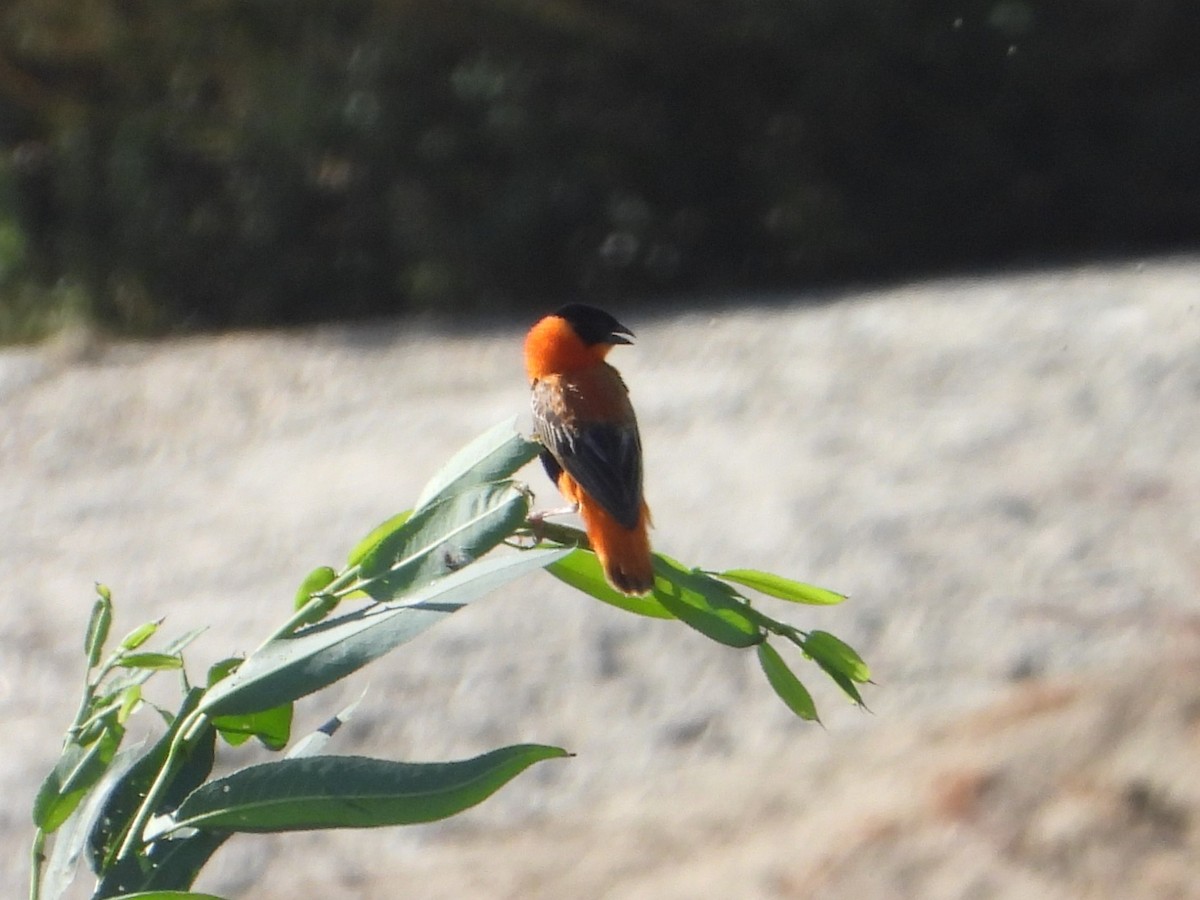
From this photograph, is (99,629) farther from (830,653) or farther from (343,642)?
(830,653)

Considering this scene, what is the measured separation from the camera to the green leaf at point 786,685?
1.30m

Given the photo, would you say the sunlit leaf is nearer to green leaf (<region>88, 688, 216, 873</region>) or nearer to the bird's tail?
green leaf (<region>88, 688, 216, 873</region>)

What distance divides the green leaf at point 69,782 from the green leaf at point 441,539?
205 millimetres

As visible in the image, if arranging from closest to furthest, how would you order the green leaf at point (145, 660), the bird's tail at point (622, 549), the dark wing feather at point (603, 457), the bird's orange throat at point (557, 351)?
the green leaf at point (145, 660) < the bird's tail at point (622, 549) < the dark wing feather at point (603, 457) < the bird's orange throat at point (557, 351)

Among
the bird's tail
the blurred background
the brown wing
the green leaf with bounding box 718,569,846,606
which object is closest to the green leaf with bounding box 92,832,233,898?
the green leaf with bounding box 718,569,846,606

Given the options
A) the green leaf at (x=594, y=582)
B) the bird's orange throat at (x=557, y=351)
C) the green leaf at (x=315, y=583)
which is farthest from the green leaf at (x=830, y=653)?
the bird's orange throat at (x=557, y=351)

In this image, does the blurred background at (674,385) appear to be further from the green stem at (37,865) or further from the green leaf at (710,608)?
the green stem at (37,865)

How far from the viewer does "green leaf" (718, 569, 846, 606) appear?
1276mm

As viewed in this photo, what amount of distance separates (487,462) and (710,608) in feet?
0.68

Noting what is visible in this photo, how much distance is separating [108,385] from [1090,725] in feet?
23.2

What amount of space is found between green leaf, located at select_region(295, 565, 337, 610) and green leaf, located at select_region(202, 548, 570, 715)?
3 cm

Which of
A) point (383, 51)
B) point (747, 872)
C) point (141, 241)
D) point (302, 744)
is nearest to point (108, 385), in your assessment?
point (141, 241)

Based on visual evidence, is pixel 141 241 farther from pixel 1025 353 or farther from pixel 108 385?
pixel 1025 353

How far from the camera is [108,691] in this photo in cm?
116
